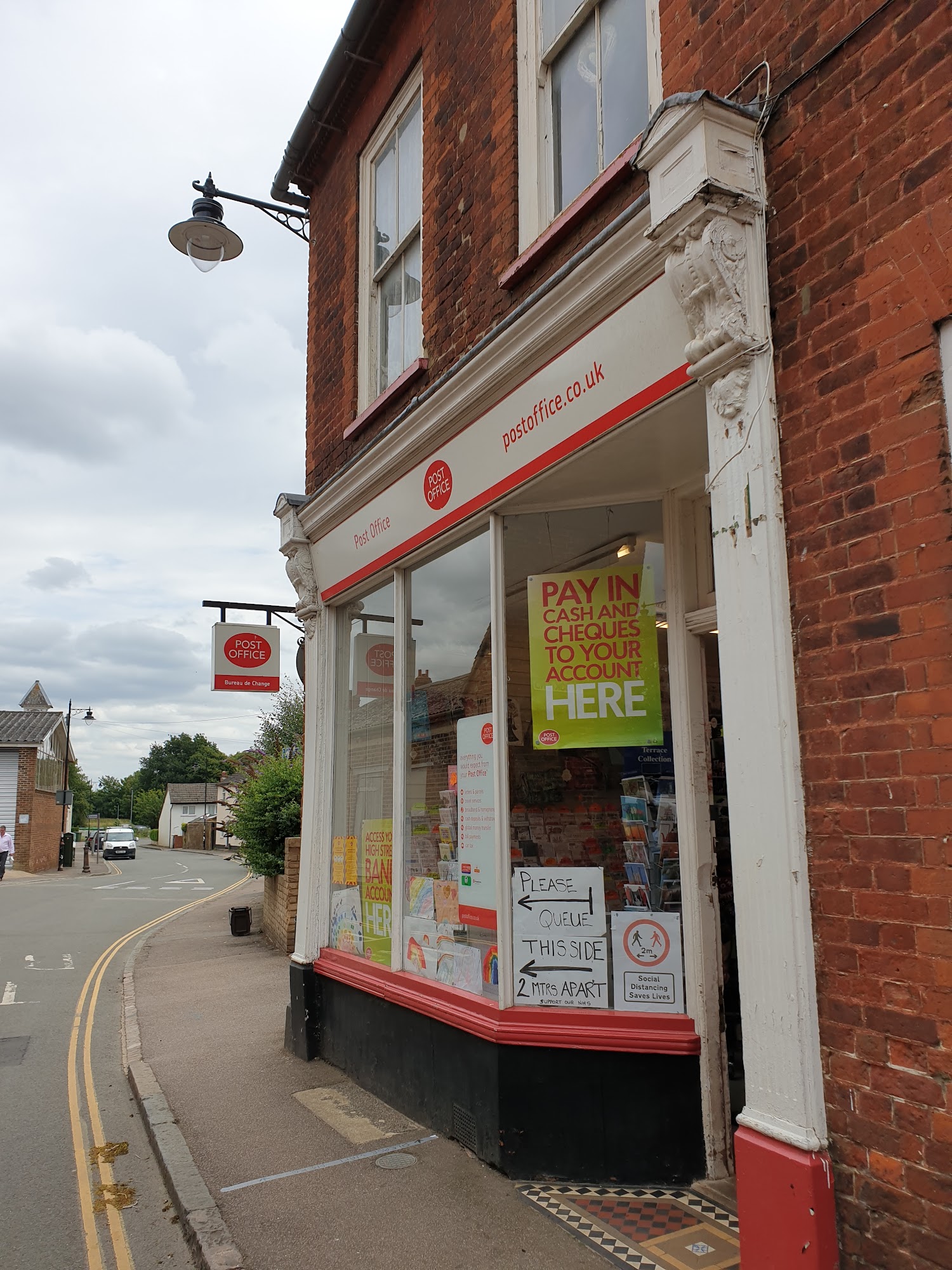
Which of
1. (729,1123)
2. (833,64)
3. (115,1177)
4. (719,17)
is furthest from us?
(115,1177)

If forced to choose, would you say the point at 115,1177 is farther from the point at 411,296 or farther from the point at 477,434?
the point at 411,296

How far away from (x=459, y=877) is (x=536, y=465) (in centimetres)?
257

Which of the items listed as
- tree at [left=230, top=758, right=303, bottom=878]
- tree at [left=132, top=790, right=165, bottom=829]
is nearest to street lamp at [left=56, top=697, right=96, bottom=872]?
tree at [left=230, top=758, right=303, bottom=878]

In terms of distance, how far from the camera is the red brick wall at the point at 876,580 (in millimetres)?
2773

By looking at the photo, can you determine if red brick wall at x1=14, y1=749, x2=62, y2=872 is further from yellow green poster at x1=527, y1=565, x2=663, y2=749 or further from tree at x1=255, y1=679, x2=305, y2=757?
yellow green poster at x1=527, y1=565, x2=663, y2=749

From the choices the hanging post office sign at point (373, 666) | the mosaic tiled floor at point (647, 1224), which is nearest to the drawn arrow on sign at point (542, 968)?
the mosaic tiled floor at point (647, 1224)

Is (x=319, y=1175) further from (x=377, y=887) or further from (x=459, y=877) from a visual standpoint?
(x=377, y=887)

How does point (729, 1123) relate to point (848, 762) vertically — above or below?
below

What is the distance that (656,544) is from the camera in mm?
5117

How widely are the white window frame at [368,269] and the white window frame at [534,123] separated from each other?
2017mm

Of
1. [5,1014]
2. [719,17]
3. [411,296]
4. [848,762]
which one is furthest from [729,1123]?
[5,1014]

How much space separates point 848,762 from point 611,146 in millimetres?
3574

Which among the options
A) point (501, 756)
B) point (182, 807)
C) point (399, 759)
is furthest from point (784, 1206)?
point (182, 807)

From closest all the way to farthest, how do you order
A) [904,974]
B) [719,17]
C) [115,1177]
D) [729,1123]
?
1. [904,974]
2. [719,17]
3. [729,1123]
4. [115,1177]
